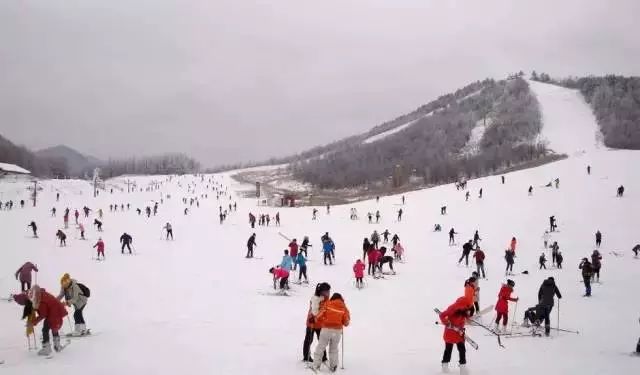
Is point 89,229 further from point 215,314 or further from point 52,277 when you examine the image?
point 215,314

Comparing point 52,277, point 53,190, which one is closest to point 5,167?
point 53,190

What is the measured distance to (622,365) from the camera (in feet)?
28.9

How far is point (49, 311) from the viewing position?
8547mm

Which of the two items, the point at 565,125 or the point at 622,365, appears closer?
the point at 622,365

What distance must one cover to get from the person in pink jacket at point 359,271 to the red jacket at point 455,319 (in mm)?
8675

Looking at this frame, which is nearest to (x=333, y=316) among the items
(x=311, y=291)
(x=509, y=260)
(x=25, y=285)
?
(x=311, y=291)

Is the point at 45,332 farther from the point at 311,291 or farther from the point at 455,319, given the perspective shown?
the point at 311,291

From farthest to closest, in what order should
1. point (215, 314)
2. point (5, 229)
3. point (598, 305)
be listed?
1. point (5, 229)
2. point (598, 305)
3. point (215, 314)

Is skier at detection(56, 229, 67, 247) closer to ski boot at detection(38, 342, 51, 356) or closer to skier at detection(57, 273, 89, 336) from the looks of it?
skier at detection(57, 273, 89, 336)

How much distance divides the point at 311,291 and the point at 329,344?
8702 mm

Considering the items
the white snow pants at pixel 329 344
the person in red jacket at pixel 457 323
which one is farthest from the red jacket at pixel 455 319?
the white snow pants at pixel 329 344

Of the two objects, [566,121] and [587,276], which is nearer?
[587,276]

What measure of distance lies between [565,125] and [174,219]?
435 feet

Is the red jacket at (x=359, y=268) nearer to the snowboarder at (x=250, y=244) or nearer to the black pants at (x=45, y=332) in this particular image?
the snowboarder at (x=250, y=244)
